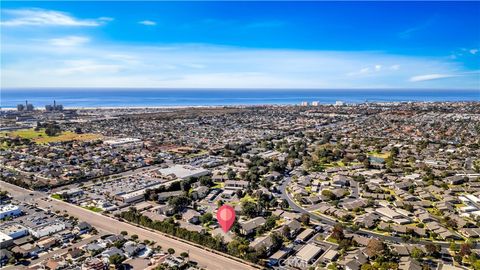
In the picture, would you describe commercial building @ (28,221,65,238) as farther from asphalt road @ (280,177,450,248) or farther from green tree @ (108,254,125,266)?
asphalt road @ (280,177,450,248)

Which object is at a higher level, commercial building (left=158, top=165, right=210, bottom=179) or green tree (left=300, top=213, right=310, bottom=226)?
commercial building (left=158, top=165, right=210, bottom=179)

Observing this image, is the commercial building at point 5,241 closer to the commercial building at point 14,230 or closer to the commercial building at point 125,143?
the commercial building at point 14,230

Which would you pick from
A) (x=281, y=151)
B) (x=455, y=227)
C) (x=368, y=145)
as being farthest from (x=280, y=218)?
(x=368, y=145)

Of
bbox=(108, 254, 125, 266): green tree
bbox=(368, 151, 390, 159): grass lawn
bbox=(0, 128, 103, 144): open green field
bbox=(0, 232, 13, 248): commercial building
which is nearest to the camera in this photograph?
bbox=(108, 254, 125, 266): green tree

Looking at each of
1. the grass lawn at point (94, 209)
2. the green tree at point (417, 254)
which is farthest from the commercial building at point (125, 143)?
the green tree at point (417, 254)

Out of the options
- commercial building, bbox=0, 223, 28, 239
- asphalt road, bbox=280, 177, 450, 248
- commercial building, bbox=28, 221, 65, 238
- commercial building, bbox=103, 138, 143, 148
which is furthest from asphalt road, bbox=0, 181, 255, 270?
commercial building, bbox=103, 138, 143, 148

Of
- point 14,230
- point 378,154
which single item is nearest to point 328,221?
point 14,230

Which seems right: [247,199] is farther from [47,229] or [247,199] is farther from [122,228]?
[47,229]
